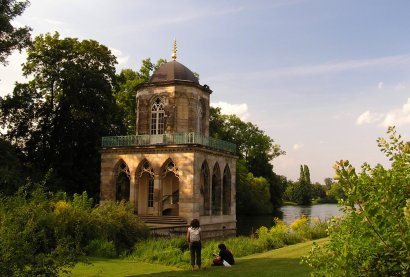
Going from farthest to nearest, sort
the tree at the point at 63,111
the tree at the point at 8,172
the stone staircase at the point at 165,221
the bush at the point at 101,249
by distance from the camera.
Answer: the tree at the point at 63,111 → the stone staircase at the point at 165,221 → the tree at the point at 8,172 → the bush at the point at 101,249

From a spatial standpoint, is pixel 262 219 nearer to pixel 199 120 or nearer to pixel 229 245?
pixel 199 120

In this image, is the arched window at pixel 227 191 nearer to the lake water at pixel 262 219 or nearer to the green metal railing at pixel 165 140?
the green metal railing at pixel 165 140

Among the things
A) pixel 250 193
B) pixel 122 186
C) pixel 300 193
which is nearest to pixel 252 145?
pixel 250 193

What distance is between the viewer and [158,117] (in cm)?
2902

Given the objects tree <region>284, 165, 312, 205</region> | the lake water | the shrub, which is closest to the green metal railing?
the lake water

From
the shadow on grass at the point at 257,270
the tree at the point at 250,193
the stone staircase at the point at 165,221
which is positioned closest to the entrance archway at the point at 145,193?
the stone staircase at the point at 165,221

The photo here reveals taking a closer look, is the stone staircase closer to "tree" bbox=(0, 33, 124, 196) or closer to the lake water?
the lake water

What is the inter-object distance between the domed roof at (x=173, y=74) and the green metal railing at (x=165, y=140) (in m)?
3.84

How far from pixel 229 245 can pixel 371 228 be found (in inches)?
646

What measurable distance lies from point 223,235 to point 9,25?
58.2 ft

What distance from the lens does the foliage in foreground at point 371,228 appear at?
3.56 m

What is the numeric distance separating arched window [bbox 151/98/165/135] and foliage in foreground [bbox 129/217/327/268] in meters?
9.53

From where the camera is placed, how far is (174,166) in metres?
26.5

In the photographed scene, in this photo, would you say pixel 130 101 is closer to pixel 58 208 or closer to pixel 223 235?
pixel 223 235
